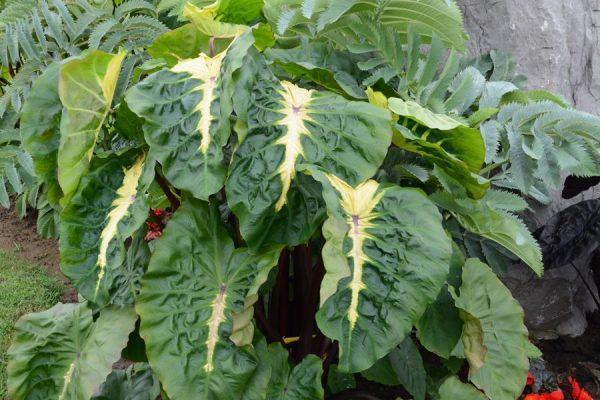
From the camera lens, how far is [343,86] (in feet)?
5.45

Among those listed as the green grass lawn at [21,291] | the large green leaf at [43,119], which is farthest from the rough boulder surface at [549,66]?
the green grass lawn at [21,291]

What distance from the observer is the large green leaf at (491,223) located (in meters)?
1.60

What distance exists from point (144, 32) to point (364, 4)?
0.99m

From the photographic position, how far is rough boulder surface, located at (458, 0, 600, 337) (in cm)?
232

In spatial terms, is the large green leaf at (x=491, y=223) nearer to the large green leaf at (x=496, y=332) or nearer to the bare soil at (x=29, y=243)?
the large green leaf at (x=496, y=332)

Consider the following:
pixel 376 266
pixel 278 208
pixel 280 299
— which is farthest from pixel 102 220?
pixel 376 266

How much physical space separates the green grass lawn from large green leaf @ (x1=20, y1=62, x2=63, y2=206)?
51.3 inches

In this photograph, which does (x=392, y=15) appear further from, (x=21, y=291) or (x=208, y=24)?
(x=21, y=291)

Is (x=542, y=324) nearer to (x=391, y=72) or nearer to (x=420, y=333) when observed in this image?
(x=420, y=333)

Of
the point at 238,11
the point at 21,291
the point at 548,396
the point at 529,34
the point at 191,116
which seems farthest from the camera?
the point at 21,291

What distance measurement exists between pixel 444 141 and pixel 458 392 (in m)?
0.63

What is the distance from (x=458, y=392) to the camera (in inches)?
62.1

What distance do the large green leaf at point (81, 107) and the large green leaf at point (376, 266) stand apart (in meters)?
0.56

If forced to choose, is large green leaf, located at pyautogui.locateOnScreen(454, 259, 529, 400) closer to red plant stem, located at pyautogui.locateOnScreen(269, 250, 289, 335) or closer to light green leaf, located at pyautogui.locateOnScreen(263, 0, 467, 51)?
red plant stem, located at pyautogui.locateOnScreen(269, 250, 289, 335)
